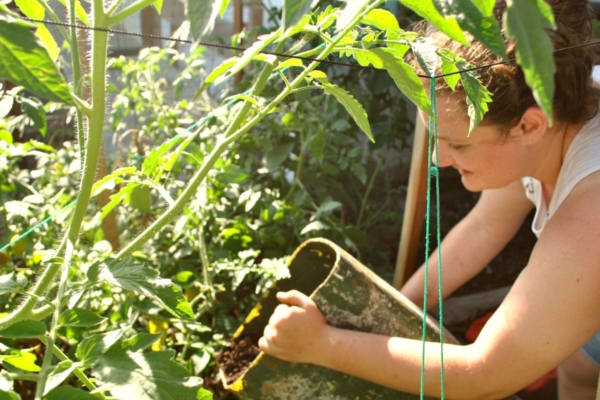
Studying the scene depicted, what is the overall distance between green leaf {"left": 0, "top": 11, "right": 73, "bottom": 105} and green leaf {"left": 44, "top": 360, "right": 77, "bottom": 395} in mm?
222

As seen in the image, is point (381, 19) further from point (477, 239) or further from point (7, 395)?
point (477, 239)

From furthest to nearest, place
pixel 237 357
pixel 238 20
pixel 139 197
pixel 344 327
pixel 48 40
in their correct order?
pixel 238 20 → pixel 237 357 → pixel 344 327 → pixel 139 197 → pixel 48 40

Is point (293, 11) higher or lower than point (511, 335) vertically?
higher

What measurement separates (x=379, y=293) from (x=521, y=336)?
24cm

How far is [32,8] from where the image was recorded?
26.2 inches

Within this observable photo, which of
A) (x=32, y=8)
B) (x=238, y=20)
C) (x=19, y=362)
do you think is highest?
(x=32, y=8)

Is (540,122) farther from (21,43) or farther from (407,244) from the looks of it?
(21,43)

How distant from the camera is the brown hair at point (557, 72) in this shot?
40.3 inches

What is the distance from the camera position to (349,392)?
43.8 inches

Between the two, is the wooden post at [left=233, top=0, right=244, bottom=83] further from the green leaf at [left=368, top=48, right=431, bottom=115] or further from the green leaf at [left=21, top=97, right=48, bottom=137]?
the green leaf at [left=368, top=48, right=431, bottom=115]

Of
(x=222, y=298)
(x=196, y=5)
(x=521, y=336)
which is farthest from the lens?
(x=222, y=298)

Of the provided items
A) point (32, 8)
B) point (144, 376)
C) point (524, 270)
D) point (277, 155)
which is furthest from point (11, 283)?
point (277, 155)

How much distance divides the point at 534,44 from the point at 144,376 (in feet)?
1.26

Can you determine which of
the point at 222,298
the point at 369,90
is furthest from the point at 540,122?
the point at 369,90
